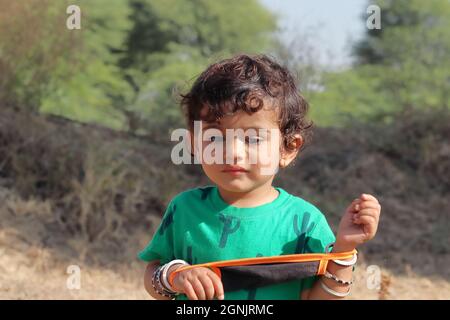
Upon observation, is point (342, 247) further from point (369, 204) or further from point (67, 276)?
point (67, 276)

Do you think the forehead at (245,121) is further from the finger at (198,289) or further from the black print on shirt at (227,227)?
the finger at (198,289)

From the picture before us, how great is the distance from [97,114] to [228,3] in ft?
20.3

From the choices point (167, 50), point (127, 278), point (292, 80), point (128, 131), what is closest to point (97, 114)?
point (128, 131)

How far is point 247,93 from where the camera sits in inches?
71.6

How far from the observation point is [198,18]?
1588 cm

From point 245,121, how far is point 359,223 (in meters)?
0.38

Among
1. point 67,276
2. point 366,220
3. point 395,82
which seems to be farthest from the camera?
point 395,82

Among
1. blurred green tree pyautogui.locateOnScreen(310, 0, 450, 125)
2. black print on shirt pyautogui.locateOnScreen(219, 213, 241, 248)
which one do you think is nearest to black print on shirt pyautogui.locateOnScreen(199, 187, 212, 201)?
black print on shirt pyautogui.locateOnScreen(219, 213, 241, 248)

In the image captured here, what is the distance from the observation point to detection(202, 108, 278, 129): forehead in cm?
180

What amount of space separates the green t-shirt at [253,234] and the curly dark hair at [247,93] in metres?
0.21

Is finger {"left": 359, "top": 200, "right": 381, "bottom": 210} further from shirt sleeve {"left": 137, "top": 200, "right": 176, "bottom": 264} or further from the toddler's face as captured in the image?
shirt sleeve {"left": 137, "top": 200, "right": 176, "bottom": 264}

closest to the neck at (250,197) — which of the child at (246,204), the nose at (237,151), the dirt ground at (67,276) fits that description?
the child at (246,204)

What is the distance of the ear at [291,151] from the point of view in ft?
6.35

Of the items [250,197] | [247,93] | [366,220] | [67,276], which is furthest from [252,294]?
[67,276]
